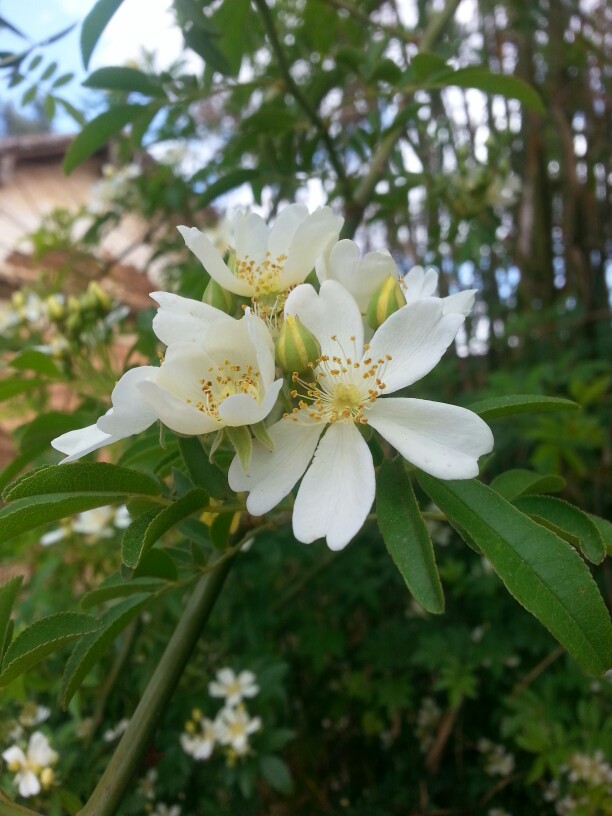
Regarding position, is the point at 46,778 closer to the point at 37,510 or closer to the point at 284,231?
the point at 37,510

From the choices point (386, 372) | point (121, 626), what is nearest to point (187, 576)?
point (121, 626)

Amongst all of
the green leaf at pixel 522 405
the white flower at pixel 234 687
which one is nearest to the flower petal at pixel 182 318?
the green leaf at pixel 522 405

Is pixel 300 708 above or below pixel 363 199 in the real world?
below

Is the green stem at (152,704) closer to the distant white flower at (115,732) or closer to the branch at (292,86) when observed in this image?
the distant white flower at (115,732)

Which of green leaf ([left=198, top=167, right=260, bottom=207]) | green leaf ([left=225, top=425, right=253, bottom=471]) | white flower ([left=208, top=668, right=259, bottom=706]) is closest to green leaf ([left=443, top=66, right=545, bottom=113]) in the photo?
green leaf ([left=198, top=167, right=260, bottom=207])

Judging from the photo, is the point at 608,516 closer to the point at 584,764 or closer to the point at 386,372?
the point at 584,764
